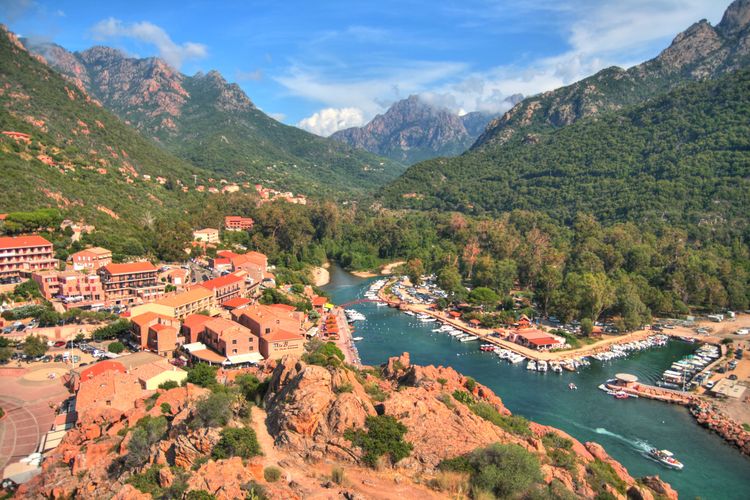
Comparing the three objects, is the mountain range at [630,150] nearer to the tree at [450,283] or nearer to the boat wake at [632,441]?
the tree at [450,283]

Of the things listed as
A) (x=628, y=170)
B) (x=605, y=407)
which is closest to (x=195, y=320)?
(x=605, y=407)

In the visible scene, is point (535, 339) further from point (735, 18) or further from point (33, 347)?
point (735, 18)

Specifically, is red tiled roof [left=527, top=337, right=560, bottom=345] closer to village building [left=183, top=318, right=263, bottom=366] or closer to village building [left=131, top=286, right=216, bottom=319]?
village building [left=183, top=318, right=263, bottom=366]

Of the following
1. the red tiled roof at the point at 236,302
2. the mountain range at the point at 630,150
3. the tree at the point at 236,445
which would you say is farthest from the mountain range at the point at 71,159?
the mountain range at the point at 630,150

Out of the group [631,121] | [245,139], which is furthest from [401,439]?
[245,139]

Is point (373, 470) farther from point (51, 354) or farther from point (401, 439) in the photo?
point (51, 354)

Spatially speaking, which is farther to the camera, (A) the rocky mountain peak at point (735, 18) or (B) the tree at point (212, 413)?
(A) the rocky mountain peak at point (735, 18)

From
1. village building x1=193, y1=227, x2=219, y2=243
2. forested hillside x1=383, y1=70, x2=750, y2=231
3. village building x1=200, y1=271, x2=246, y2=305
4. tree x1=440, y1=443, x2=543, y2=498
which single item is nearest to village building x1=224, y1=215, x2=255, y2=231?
village building x1=193, y1=227, x2=219, y2=243
